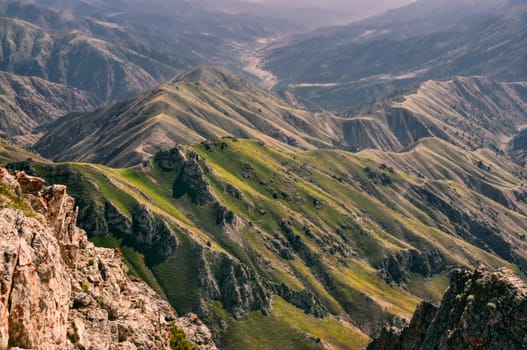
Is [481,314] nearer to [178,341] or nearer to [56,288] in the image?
[178,341]

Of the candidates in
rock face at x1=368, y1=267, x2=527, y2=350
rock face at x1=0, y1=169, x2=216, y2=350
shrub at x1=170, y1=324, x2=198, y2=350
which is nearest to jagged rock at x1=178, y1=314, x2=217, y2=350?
shrub at x1=170, y1=324, x2=198, y2=350

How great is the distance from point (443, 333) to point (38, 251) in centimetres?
8317

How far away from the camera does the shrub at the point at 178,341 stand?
96.7 m

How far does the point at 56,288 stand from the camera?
5212cm

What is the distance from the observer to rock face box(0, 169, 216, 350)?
44.5 m

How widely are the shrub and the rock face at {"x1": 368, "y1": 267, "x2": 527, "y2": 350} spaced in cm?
5137

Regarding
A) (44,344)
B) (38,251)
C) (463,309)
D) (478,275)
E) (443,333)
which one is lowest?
(443,333)

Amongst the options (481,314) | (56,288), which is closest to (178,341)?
(56,288)

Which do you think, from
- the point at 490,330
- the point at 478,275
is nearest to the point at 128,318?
the point at 490,330

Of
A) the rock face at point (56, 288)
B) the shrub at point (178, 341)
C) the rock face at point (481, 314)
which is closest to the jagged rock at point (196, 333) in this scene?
the shrub at point (178, 341)

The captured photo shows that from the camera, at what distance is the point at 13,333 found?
143ft

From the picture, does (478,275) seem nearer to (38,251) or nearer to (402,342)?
(402,342)

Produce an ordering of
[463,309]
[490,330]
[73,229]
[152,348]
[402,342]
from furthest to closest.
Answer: [402,342] → [463,309] → [490,330] → [73,229] → [152,348]

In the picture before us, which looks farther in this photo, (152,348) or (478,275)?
(478,275)
